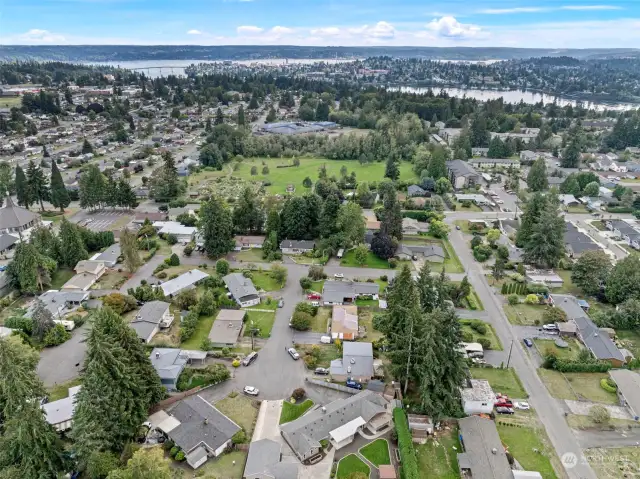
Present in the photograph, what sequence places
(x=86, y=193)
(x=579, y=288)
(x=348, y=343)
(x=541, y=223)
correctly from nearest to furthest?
(x=348, y=343)
(x=579, y=288)
(x=541, y=223)
(x=86, y=193)

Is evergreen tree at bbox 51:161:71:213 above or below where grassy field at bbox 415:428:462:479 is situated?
above

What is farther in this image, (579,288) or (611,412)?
(579,288)

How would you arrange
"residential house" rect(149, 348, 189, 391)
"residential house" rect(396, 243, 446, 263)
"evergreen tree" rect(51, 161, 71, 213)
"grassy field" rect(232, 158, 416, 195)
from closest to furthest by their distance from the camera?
1. "residential house" rect(149, 348, 189, 391)
2. "residential house" rect(396, 243, 446, 263)
3. "evergreen tree" rect(51, 161, 71, 213)
4. "grassy field" rect(232, 158, 416, 195)

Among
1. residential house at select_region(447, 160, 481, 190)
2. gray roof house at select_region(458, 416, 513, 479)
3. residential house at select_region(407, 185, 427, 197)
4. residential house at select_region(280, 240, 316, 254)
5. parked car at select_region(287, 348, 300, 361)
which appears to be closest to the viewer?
gray roof house at select_region(458, 416, 513, 479)

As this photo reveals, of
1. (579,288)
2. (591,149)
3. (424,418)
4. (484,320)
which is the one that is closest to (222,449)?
(424,418)

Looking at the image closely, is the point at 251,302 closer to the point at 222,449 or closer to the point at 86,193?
the point at 222,449

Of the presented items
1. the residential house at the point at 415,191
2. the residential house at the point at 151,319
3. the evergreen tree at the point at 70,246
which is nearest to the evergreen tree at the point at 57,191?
the evergreen tree at the point at 70,246

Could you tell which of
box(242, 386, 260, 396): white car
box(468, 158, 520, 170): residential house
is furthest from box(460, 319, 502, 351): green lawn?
box(468, 158, 520, 170): residential house

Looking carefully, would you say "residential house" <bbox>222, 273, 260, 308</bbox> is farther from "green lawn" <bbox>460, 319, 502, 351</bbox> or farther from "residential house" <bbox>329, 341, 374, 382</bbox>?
"green lawn" <bbox>460, 319, 502, 351</bbox>
